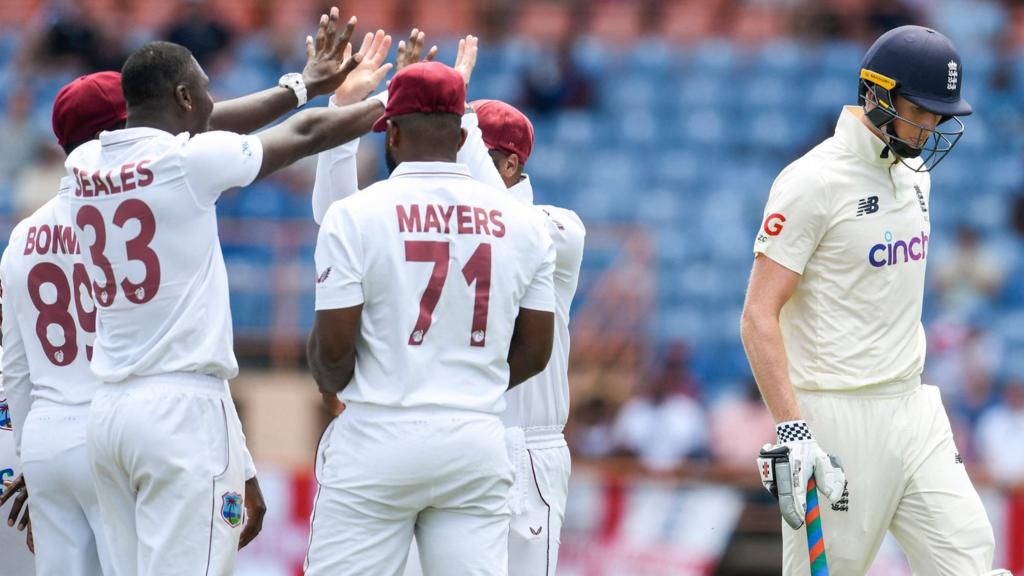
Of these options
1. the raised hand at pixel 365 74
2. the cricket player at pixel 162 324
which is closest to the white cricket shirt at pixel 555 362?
the raised hand at pixel 365 74

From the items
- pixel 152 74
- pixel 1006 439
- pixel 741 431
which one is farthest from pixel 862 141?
pixel 1006 439

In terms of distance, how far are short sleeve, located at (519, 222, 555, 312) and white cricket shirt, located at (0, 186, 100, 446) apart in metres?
1.58

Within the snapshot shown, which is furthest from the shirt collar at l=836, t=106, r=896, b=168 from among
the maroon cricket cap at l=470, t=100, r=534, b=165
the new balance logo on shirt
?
the maroon cricket cap at l=470, t=100, r=534, b=165

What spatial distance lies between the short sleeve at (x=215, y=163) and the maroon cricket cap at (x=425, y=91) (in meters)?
0.50

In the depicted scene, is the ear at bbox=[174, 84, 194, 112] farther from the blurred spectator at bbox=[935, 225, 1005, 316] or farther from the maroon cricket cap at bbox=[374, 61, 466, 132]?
the blurred spectator at bbox=[935, 225, 1005, 316]

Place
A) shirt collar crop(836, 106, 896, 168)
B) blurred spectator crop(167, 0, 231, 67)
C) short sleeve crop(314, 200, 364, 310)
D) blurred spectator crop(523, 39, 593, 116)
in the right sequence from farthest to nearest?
blurred spectator crop(523, 39, 593, 116) < blurred spectator crop(167, 0, 231, 67) < shirt collar crop(836, 106, 896, 168) < short sleeve crop(314, 200, 364, 310)

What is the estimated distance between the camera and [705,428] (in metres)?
12.8

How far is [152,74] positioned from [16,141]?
438 inches

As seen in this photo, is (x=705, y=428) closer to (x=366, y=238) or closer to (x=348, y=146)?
(x=348, y=146)

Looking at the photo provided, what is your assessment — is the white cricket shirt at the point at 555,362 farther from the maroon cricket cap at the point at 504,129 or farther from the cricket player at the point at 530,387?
the maroon cricket cap at the point at 504,129

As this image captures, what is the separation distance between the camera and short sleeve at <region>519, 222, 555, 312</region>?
5266 mm

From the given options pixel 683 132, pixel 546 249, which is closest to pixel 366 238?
pixel 546 249

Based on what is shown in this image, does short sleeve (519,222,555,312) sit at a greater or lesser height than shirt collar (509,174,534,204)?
lesser

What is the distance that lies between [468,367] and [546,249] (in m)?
0.49
